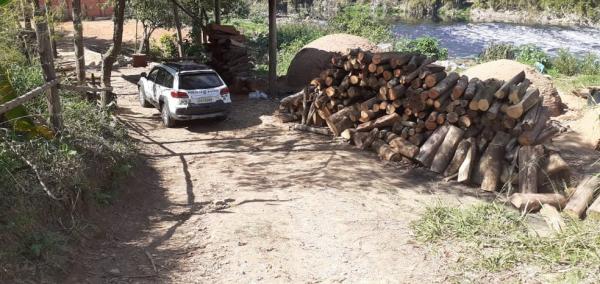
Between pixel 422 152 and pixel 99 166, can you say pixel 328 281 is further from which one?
pixel 422 152

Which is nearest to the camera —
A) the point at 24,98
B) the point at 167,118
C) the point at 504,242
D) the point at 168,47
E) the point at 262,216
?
the point at 504,242

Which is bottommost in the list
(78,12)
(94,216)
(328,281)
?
(328,281)

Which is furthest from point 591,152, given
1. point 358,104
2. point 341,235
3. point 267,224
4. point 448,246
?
point 267,224

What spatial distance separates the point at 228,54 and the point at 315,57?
316cm

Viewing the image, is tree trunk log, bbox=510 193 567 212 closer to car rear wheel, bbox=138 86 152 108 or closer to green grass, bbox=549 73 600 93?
green grass, bbox=549 73 600 93

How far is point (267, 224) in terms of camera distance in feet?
21.3

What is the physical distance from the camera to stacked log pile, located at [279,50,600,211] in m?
8.14

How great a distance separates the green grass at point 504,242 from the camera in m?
4.96

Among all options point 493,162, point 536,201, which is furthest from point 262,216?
point 493,162

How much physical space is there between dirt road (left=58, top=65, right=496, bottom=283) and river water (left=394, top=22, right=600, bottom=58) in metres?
21.7

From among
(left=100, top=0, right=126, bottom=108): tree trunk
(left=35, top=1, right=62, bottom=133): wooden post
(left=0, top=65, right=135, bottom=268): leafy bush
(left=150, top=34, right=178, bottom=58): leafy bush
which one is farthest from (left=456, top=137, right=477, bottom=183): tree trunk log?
(left=150, top=34, right=178, bottom=58): leafy bush

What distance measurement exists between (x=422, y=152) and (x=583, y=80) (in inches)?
449

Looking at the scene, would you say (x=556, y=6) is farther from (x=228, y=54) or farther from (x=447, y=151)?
(x=447, y=151)

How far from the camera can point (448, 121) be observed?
9.09 m
